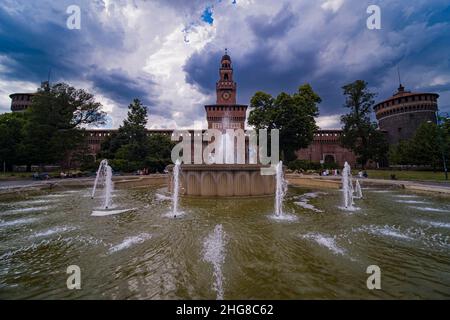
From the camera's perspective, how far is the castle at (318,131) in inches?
2061

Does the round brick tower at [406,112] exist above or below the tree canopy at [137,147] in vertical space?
above

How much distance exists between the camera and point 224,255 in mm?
4500

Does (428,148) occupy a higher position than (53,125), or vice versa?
(53,125)

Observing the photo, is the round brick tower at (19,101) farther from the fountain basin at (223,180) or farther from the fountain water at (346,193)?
the fountain water at (346,193)

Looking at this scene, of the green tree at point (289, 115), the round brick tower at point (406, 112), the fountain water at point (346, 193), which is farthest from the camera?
the round brick tower at point (406, 112)

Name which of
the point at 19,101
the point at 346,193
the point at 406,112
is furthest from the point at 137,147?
the point at 406,112

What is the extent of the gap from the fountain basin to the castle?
44.3 m

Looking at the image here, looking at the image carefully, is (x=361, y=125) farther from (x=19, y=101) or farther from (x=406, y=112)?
(x=19, y=101)

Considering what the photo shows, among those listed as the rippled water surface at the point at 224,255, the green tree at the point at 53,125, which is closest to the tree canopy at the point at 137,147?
the green tree at the point at 53,125

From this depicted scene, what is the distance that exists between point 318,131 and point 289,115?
28.1m

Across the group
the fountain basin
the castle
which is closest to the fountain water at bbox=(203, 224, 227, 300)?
the fountain basin

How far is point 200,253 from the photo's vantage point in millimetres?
4613
